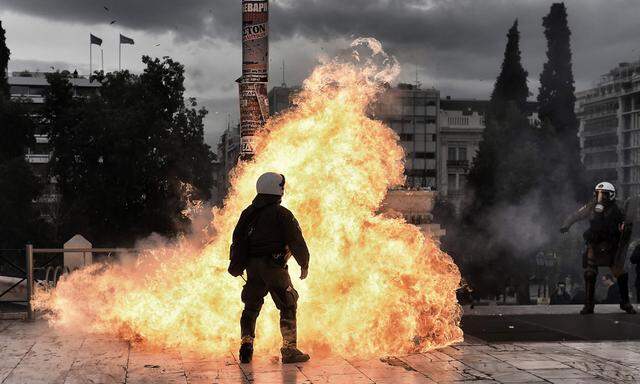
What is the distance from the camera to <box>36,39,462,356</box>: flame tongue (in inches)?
370

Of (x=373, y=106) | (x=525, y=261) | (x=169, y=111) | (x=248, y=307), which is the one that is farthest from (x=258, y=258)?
(x=525, y=261)

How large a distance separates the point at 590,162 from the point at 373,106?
10296cm

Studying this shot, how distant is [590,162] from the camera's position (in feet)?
354

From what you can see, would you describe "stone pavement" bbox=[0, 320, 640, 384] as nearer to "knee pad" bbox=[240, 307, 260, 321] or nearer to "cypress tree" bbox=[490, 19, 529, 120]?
"knee pad" bbox=[240, 307, 260, 321]

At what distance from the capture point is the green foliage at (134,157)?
1226 inches

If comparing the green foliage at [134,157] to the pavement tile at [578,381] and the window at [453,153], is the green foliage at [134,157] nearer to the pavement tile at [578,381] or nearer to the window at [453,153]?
the pavement tile at [578,381]

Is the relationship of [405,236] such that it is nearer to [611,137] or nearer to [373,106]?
[373,106]

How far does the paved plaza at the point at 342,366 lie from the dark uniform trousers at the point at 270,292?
374 millimetres

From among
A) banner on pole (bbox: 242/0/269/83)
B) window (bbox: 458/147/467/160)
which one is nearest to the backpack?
banner on pole (bbox: 242/0/269/83)

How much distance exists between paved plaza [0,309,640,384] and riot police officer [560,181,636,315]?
2.99 metres

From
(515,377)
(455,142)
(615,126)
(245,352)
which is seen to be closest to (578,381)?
(515,377)

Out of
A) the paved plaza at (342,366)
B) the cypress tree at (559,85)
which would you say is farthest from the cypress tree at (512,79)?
the paved plaza at (342,366)

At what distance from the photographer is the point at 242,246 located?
868 cm

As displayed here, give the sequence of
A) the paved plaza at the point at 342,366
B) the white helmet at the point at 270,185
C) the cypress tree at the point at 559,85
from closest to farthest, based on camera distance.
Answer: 1. the paved plaza at the point at 342,366
2. the white helmet at the point at 270,185
3. the cypress tree at the point at 559,85
